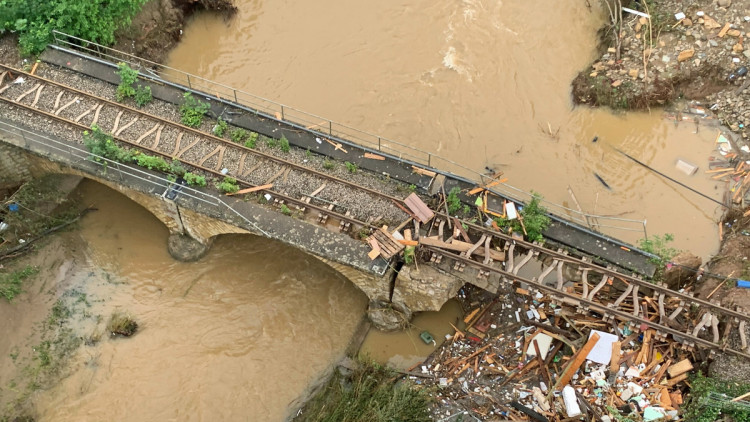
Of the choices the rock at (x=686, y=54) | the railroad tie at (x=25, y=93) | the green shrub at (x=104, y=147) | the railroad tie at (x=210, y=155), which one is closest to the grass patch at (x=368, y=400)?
the railroad tie at (x=210, y=155)

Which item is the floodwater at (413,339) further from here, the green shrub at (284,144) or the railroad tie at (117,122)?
the railroad tie at (117,122)

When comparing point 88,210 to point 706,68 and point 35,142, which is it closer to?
point 35,142

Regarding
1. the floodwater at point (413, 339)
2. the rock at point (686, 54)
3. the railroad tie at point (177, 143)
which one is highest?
the rock at point (686, 54)

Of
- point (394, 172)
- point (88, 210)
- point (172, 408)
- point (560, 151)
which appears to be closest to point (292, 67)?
point (394, 172)

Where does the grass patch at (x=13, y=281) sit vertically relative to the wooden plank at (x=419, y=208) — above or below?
below

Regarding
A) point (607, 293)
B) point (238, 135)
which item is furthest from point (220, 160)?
point (607, 293)

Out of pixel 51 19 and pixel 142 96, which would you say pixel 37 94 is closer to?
pixel 51 19

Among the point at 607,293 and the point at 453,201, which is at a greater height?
the point at 453,201
